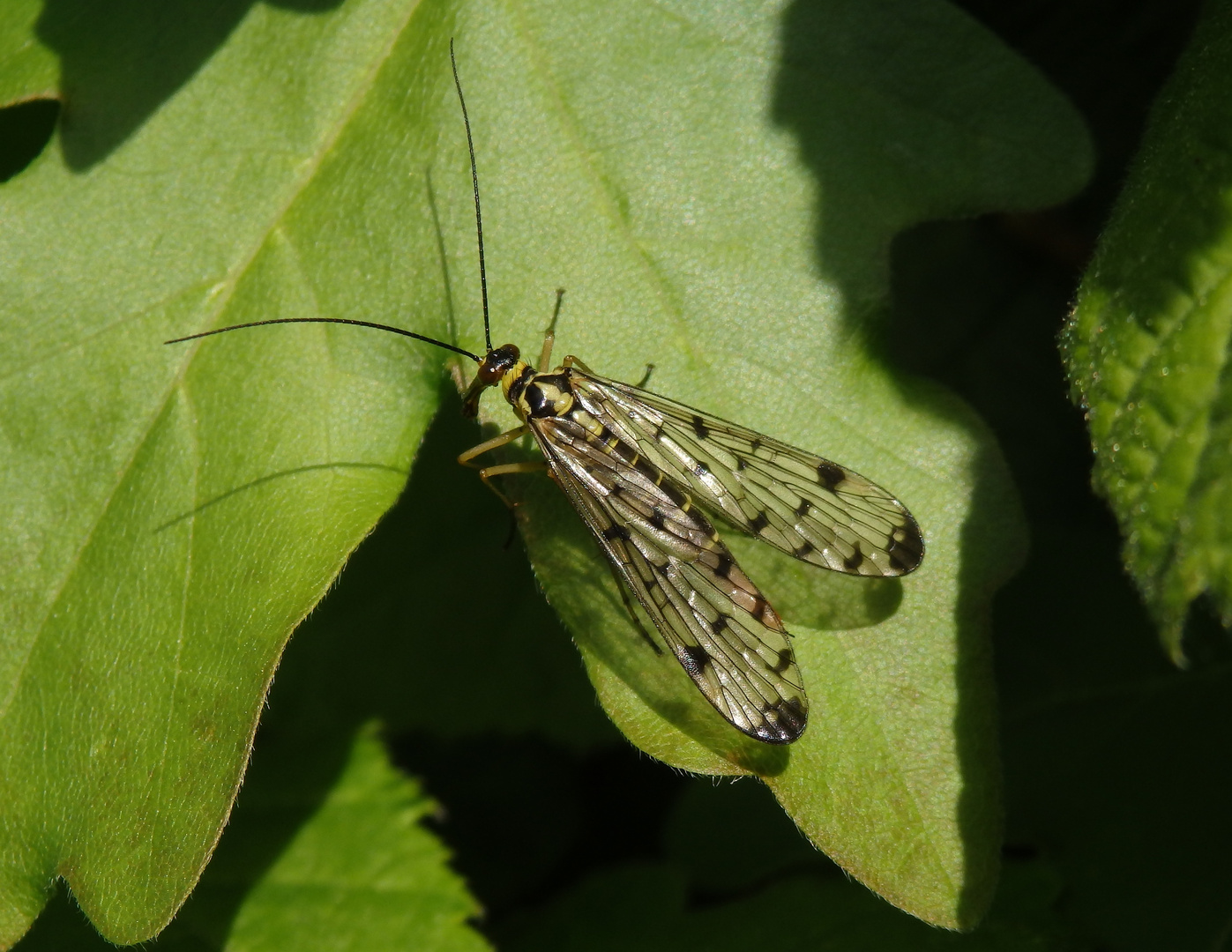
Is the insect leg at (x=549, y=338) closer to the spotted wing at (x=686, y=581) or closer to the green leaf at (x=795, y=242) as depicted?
the green leaf at (x=795, y=242)

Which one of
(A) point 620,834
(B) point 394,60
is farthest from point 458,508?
(B) point 394,60

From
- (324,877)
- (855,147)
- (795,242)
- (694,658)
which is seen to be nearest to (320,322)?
(795,242)

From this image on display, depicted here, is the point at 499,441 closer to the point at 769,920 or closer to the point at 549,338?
the point at 549,338

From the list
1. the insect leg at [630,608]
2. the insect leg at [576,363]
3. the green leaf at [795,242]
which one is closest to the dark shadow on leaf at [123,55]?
the green leaf at [795,242]

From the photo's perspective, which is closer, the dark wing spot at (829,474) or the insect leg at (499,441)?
the dark wing spot at (829,474)

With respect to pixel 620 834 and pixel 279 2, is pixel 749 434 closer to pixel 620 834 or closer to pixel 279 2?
pixel 279 2

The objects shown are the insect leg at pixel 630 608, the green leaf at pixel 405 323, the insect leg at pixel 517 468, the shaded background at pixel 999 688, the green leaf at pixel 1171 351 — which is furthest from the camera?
the shaded background at pixel 999 688
